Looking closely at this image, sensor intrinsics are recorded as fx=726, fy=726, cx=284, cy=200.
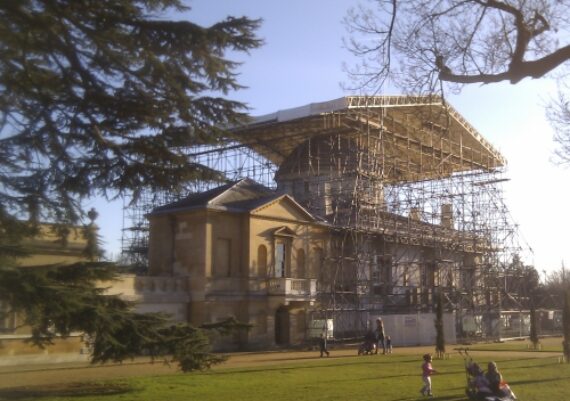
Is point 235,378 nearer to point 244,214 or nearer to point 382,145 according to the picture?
point 244,214

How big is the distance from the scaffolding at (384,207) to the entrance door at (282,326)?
234cm

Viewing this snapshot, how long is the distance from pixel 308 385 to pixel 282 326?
75.9ft

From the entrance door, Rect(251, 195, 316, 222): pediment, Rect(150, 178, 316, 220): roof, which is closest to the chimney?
Rect(251, 195, 316, 222): pediment

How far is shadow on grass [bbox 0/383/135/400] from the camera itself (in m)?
18.0

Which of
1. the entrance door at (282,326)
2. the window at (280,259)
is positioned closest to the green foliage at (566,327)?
the entrance door at (282,326)

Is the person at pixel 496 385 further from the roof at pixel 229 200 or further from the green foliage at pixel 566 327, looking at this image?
the roof at pixel 229 200

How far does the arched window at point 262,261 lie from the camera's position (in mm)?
42656

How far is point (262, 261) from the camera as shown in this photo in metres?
43.0

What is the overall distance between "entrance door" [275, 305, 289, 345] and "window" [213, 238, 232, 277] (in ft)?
13.2

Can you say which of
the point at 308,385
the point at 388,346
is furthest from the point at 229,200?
the point at 308,385

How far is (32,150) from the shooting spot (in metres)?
11.6

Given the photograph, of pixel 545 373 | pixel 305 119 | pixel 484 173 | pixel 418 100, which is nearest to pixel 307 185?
pixel 305 119

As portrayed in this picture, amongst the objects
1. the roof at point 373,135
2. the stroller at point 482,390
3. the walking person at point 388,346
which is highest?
the roof at point 373,135

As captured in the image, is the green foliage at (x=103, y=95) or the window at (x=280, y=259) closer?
the green foliage at (x=103, y=95)
